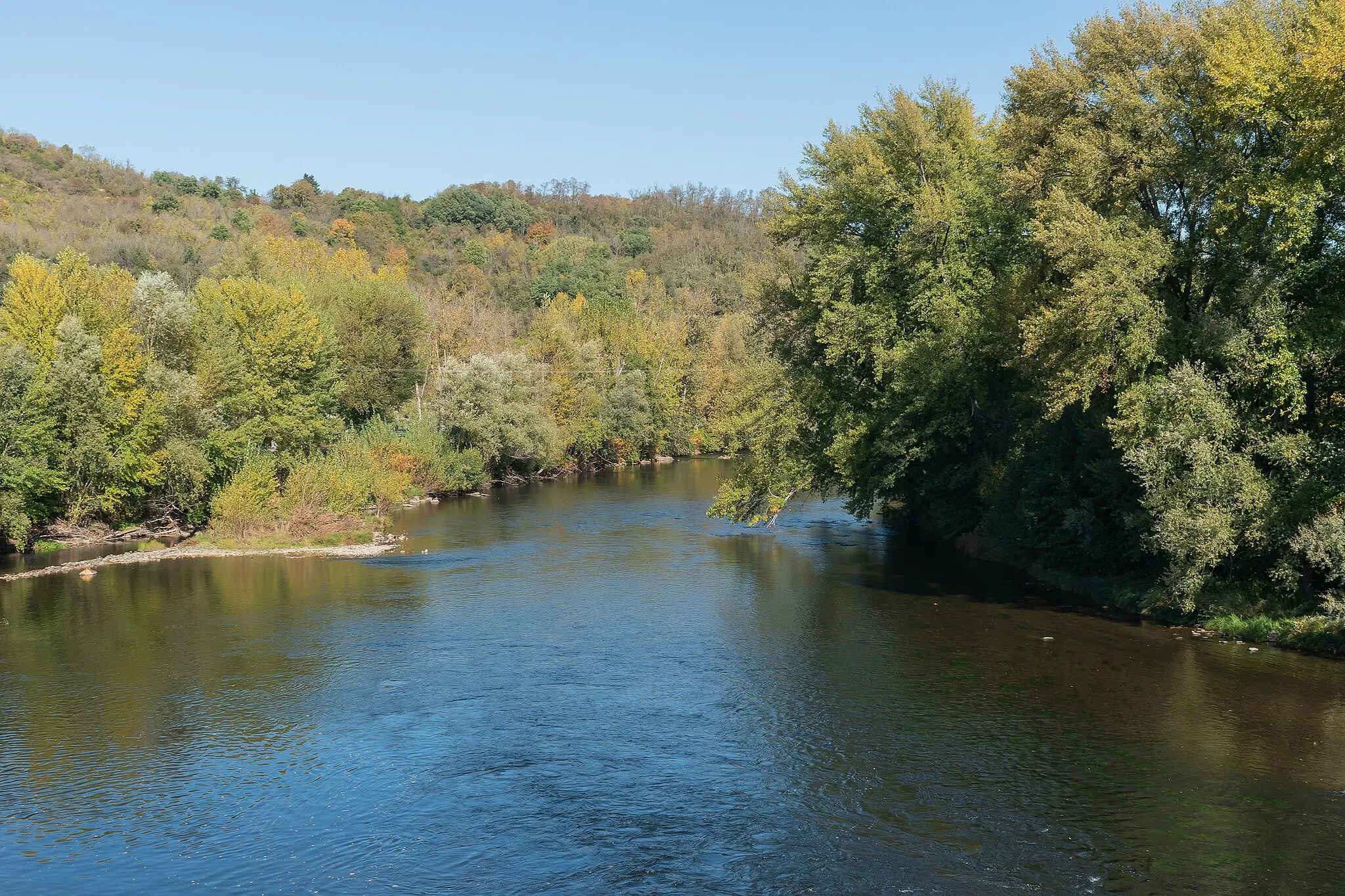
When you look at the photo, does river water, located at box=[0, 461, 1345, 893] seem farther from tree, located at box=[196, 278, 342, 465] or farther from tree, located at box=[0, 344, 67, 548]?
tree, located at box=[196, 278, 342, 465]

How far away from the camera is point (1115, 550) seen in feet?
108

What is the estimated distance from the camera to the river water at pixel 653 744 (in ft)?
52.7

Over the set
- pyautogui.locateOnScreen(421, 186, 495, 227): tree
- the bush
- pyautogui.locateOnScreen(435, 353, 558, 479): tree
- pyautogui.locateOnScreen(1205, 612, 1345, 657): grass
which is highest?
pyautogui.locateOnScreen(421, 186, 495, 227): tree

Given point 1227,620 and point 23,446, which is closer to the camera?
point 1227,620

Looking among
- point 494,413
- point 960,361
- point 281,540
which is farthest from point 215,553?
point 960,361

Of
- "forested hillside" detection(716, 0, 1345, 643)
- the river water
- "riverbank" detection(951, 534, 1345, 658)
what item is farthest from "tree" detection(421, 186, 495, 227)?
"riverbank" detection(951, 534, 1345, 658)

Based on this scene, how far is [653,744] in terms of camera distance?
69.2ft

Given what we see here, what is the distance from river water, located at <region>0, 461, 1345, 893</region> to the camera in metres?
16.1

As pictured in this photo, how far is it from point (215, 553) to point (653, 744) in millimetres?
30034

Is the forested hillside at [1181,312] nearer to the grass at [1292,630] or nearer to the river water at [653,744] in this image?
the grass at [1292,630]

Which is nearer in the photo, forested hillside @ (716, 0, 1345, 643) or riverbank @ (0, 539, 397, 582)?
forested hillside @ (716, 0, 1345, 643)

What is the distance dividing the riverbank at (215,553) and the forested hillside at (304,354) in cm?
218

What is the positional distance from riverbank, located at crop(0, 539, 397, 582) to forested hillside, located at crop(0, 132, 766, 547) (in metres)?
2.18

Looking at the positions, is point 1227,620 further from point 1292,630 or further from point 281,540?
point 281,540
